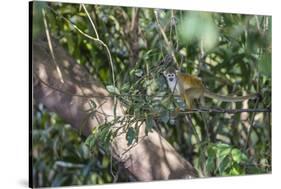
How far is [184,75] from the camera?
389 centimetres

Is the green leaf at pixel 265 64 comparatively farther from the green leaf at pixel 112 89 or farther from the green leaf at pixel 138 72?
the green leaf at pixel 112 89

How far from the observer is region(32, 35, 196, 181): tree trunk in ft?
11.7

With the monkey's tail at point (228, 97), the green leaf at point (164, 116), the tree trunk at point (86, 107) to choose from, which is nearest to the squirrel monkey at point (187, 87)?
the monkey's tail at point (228, 97)

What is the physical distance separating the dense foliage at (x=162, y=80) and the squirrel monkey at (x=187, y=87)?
0.04 m

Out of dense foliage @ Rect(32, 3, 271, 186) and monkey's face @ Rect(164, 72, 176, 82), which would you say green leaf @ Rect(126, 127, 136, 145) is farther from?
monkey's face @ Rect(164, 72, 176, 82)

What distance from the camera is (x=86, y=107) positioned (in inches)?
145

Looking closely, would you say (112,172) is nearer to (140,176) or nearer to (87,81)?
(140,176)

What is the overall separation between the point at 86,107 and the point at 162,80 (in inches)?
18.4

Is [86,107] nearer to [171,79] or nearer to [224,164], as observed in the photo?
[171,79]

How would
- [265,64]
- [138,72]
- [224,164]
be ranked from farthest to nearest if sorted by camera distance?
[265,64]
[224,164]
[138,72]

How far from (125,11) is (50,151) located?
2.85 ft

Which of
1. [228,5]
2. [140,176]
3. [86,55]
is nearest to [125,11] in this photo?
[86,55]

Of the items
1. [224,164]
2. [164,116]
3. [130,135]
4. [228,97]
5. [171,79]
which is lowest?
[224,164]

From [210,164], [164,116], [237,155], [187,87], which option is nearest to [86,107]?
[164,116]
